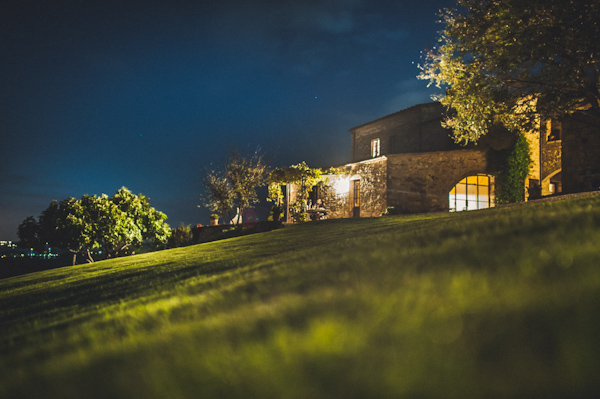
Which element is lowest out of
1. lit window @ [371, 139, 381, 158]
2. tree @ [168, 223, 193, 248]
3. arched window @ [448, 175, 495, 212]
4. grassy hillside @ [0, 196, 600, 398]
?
tree @ [168, 223, 193, 248]

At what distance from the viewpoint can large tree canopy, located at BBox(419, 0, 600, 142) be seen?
367 inches

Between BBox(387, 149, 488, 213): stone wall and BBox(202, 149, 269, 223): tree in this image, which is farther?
BBox(202, 149, 269, 223): tree

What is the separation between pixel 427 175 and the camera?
20.3m

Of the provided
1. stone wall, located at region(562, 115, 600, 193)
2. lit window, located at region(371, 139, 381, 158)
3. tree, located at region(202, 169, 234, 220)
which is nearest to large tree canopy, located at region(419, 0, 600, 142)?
stone wall, located at region(562, 115, 600, 193)

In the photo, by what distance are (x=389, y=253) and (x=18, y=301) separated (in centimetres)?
637

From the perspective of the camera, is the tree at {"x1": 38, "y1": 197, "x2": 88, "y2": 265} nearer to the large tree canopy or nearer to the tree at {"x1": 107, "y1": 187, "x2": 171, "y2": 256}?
the tree at {"x1": 107, "y1": 187, "x2": 171, "y2": 256}

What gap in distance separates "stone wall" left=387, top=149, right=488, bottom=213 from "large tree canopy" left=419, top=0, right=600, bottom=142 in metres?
6.91

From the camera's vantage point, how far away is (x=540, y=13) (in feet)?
31.3

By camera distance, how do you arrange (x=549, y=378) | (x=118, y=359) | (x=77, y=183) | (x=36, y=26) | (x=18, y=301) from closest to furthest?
(x=549, y=378) → (x=118, y=359) → (x=18, y=301) → (x=36, y=26) → (x=77, y=183)

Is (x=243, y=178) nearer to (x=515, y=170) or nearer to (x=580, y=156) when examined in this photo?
(x=515, y=170)

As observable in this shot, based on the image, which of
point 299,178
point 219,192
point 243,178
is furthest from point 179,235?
point 299,178

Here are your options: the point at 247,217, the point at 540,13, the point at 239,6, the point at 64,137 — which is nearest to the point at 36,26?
the point at 239,6

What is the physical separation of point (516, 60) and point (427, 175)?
10724mm

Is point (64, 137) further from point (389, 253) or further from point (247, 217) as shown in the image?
point (389, 253)
